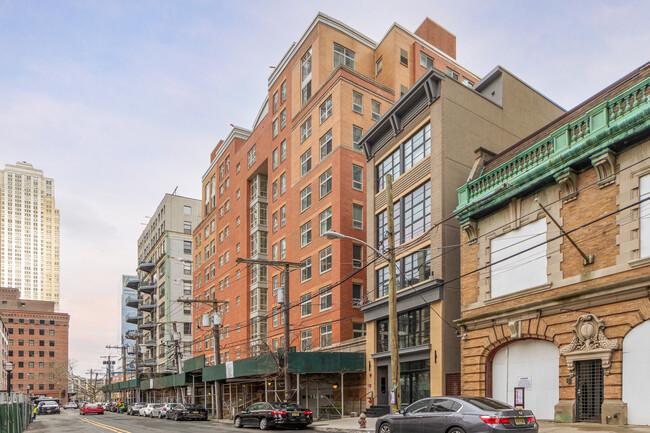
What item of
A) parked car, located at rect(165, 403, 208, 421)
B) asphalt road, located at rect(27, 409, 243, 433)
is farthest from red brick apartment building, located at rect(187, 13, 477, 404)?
parked car, located at rect(165, 403, 208, 421)

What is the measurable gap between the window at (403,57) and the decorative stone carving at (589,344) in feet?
100

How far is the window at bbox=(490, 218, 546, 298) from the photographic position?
21.2 metres

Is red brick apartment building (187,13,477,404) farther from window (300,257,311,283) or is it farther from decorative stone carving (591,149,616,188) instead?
decorative stone carving (591,149,616,188)

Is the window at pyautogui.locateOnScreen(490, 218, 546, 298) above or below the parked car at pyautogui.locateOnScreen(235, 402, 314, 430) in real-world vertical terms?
above

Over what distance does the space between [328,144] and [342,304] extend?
11.5m

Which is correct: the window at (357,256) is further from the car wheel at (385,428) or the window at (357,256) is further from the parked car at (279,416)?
the car wheel at (385,428)

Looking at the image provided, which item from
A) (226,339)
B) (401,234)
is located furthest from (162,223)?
(401,234)

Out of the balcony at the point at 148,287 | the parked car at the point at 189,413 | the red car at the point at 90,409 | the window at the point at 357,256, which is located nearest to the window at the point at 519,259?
the window at the point at 357,256

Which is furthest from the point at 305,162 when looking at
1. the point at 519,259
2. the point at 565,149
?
the point at 565,149

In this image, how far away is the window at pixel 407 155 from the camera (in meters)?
29.6

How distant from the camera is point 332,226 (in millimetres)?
39562

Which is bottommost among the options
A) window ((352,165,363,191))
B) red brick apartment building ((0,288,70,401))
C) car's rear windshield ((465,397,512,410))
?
red brick apartment building ((0,288,70,401))

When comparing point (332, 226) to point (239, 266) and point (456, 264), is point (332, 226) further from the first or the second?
point (239, 266)

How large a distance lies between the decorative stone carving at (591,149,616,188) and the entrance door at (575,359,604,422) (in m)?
5.73
